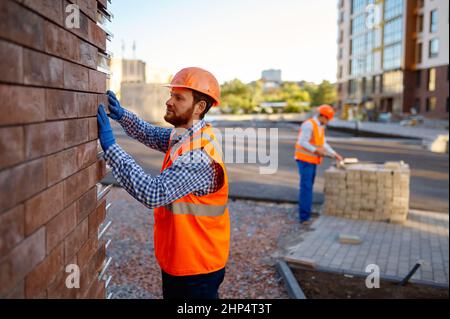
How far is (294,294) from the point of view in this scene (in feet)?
16.8

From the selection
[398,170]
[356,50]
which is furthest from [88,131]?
[356,50]

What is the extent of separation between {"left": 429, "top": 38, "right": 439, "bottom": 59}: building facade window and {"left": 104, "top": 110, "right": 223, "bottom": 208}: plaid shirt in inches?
2016

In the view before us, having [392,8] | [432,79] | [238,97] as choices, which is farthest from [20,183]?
[238,97]

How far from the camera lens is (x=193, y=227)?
272 centimetres

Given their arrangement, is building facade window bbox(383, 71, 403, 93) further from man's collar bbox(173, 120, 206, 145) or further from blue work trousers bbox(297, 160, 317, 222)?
man's collar bbox(173, 120, 206, 145)

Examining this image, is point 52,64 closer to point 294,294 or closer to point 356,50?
point 294,294

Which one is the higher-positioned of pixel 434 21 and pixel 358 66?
pixel 434 21

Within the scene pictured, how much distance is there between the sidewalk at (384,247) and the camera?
6.16 m

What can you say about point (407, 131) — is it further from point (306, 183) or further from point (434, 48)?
point (306, 183)

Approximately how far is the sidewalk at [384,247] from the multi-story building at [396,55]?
140ft

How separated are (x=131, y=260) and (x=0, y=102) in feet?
17.3

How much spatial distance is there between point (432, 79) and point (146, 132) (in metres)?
52.3

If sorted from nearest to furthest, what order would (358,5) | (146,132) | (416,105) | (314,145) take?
(146,132)
(314,145)
(416,105)
(358,5)

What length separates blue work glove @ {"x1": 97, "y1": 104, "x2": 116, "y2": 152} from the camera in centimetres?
252
